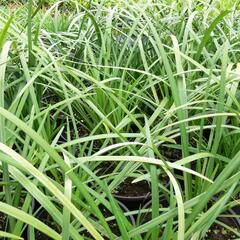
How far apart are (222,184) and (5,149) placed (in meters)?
0.39

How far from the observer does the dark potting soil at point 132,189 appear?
108 cm

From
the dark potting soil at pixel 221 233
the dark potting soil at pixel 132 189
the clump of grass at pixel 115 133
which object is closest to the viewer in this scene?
the clump of grass at pixel 115 133

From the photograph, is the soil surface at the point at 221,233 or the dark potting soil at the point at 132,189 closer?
the soil surface at the point at 221,233

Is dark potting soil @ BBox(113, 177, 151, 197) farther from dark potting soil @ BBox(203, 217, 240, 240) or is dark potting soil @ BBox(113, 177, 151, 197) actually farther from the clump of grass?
dark potting soil @ BBox(203, 217, 240, 240)

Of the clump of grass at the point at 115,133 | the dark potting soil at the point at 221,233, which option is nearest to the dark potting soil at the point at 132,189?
the clump of grass at the point at 115,133

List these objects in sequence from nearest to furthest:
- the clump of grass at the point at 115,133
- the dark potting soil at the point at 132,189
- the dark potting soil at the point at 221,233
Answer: the clump of grass at the point at 115,133 < the dark potting soil at the point at 221,233 < the dark potting soil at the point at 132,189

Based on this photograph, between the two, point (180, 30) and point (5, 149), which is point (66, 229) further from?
point (180, 30)

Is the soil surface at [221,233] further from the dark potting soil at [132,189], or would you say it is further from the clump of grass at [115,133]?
the dark potting soil at [132,189]

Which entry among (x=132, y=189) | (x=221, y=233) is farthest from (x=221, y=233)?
(x=132, y=189)

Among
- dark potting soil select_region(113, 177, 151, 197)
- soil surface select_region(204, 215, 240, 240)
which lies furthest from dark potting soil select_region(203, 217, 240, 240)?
dark potting soil select_region(113, 177, 151, 197)

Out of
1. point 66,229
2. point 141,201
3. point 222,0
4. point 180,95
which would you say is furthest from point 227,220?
point 222,0

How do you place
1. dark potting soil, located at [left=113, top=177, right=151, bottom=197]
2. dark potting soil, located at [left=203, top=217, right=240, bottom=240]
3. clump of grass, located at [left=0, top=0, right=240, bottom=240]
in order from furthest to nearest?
dark potting soil, located at [left=113, top=177, right=151, bottom=197]
dark potting soil, located at [left=203, top=217, right=240, bottom=240]
clump of grass, located at [left=0, top=0, right=240, bottom=240]

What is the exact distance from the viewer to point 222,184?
2.32 ft

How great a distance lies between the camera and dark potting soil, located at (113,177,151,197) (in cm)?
108
